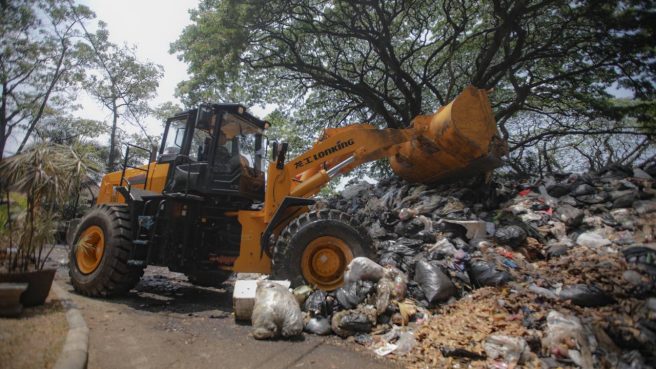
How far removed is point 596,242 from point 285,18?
911cm

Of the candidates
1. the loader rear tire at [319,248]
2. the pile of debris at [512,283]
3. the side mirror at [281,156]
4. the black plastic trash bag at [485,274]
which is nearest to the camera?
the pile of debris at [512,283]

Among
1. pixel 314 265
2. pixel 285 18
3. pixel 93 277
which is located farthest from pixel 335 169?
pixel 285 18

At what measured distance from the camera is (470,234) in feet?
19.0

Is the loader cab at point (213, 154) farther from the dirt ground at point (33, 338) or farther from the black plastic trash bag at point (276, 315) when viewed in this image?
the dirt ground at point (33, 338)

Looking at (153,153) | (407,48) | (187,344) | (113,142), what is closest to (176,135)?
(153,153)

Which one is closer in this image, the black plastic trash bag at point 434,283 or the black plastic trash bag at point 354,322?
the black plastic trash bag at point 354,322

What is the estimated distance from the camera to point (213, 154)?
5.42 metres

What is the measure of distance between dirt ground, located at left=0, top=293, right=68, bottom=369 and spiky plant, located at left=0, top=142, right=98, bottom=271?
2.15 feet

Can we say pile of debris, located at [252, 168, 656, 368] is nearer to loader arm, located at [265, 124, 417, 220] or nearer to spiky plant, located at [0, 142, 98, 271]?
loader arm, located at [265, 124, 417, 220]

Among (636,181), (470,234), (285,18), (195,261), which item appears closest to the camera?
(195,261)

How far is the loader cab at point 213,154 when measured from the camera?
5.40 metres

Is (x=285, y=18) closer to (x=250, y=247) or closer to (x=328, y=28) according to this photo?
(x=328, y=28)

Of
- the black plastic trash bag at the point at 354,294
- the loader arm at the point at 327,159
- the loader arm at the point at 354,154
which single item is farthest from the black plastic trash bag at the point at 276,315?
the loader arm at the point at 327,159

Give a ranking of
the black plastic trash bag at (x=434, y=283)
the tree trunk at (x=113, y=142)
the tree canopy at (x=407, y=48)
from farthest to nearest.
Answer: the tree trunk at (x=113, y=142), the tree canopy at (x=407, y=48), the black plastic trash bag at (x=434, y=283)
